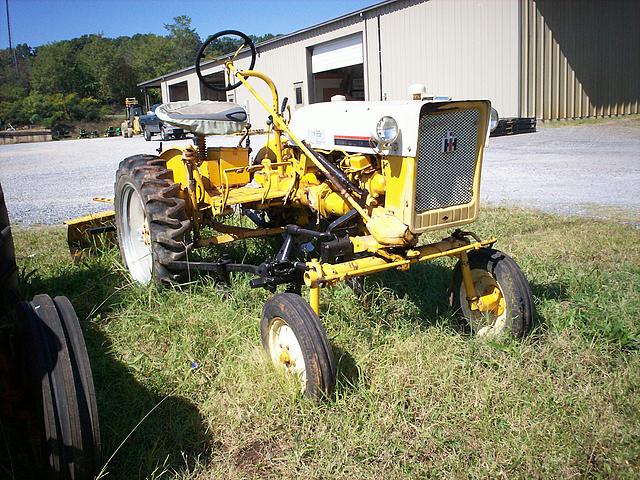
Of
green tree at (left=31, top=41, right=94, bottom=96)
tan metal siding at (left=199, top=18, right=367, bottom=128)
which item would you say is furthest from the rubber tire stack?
green tree at (left=31, top=41, right=94, bottom=96)

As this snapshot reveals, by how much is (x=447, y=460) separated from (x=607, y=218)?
4.62 m

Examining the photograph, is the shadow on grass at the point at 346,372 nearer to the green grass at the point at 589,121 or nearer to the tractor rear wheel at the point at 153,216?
the tractor rear wheel at the point at 153,216

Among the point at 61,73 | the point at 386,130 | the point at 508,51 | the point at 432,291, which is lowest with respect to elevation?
the point at 432,291

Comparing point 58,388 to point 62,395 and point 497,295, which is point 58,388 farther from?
point 497,295

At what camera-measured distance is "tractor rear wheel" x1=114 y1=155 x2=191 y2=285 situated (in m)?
4.00

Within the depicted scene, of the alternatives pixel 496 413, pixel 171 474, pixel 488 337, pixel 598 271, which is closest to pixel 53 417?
pixel 171 474

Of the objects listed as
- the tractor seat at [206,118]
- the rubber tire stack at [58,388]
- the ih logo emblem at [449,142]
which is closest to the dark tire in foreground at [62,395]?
the rubber tire stack at [58,388]

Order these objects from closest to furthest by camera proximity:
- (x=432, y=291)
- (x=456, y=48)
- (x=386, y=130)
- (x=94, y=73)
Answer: (x=386, y=130) < (x=432, y=291) < (x=456, y=48) < (x=94, y=73)

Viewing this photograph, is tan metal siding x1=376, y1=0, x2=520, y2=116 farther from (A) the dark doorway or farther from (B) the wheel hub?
(B) the wheel hub

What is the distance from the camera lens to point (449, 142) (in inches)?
127

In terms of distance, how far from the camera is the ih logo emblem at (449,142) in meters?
3.20

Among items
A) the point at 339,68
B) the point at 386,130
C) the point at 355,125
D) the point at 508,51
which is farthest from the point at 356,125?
the point at 339,68

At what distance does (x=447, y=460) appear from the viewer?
92.4 inches

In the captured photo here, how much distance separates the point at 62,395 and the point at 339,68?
2395 cm
